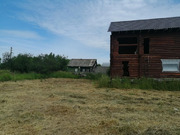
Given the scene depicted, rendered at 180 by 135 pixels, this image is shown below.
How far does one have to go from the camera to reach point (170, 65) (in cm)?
1405

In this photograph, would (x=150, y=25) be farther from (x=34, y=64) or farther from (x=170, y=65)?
(x=34, y=64)

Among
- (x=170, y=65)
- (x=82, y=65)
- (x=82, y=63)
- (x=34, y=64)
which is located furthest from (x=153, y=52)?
(x=82, y=63)

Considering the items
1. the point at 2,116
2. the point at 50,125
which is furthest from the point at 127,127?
the point at 2,116

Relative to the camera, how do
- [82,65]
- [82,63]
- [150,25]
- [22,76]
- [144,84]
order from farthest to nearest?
1. [82,63]
2. [82,65]
3. [22,76]
4. [150,25]
5. [144,84]

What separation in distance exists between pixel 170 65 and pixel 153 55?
1844mm

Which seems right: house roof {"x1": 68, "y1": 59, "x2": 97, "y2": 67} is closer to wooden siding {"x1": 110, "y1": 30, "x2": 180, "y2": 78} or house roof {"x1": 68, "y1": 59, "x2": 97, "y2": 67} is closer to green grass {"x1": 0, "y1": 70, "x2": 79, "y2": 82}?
green grass {"x1": 0, "y1": 70, "x2": 79, "y2": 82}

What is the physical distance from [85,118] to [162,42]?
41.6ft

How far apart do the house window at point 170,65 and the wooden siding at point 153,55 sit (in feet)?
0.96

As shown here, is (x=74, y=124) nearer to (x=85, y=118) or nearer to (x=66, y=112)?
(x=85, y=118)

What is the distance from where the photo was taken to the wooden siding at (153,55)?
14.0 meters

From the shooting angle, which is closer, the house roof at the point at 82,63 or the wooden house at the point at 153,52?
the wooden house at the point at 153,52

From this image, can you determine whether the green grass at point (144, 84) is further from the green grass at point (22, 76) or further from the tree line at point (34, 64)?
the tree line at point (34, 64)

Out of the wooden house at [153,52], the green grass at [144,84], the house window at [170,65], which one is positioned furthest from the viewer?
the wooden house at [153,52]

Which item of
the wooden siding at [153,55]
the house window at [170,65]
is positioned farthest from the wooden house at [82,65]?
the house window at [170,65]
